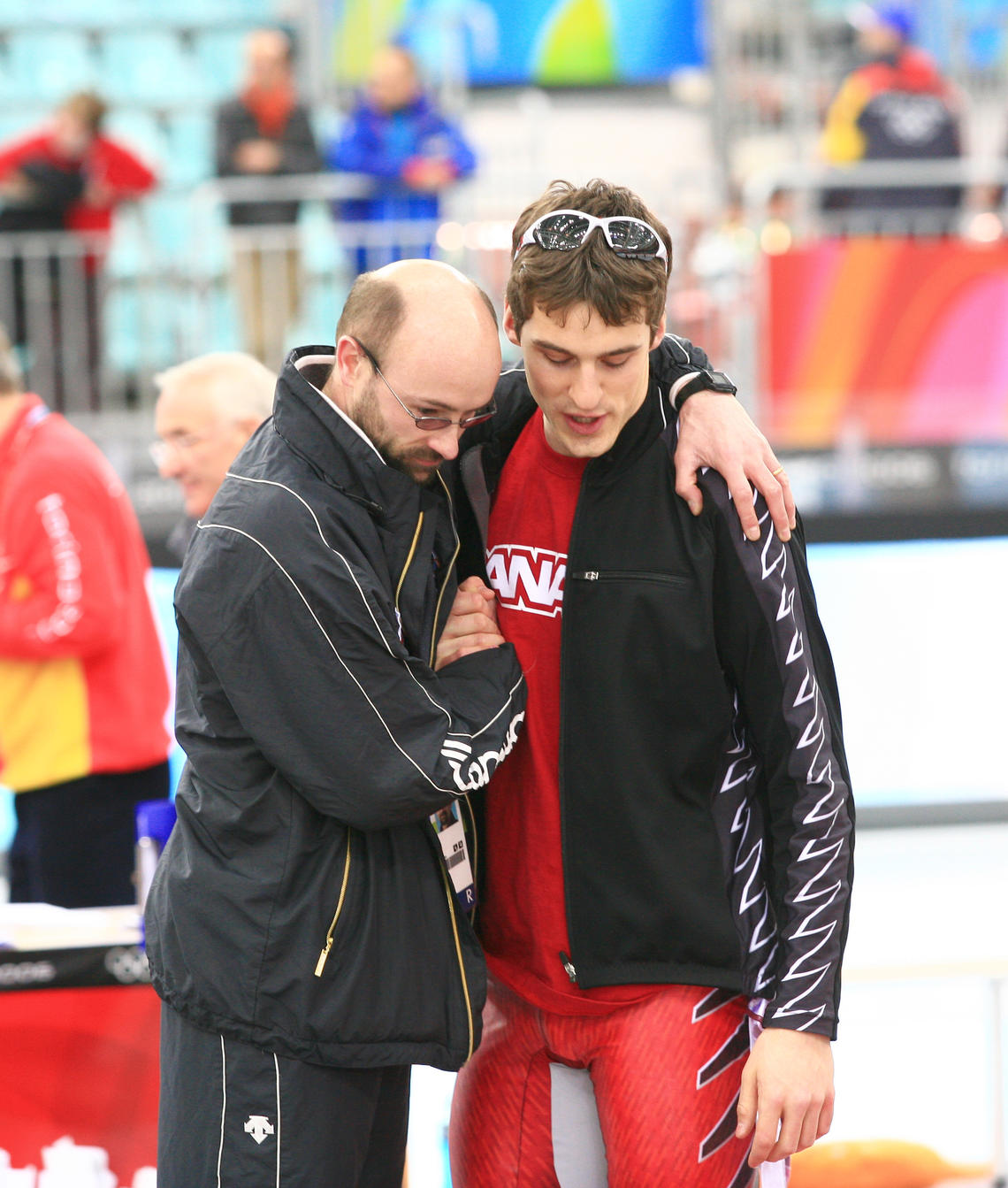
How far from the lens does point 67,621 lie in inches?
142

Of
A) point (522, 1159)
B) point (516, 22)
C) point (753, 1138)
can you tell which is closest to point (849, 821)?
point (753, 1138)

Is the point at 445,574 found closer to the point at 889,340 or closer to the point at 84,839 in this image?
the point at 84,839

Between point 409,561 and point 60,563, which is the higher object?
point 409,561

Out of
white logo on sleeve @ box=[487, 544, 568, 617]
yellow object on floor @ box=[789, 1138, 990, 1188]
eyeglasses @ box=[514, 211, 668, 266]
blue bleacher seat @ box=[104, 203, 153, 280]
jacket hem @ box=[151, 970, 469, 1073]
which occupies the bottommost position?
yellow object on floor @ box=[789, 1138, 990, 1188]

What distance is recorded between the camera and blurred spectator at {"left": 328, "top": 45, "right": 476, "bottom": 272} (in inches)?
295

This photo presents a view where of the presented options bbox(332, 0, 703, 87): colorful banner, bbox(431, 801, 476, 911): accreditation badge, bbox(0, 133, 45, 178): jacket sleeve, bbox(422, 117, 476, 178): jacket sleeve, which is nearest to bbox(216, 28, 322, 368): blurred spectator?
bbox(422, 117, 476, 178): jacket sleeve

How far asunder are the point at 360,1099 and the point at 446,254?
607 cm

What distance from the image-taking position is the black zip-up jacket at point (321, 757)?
180cm

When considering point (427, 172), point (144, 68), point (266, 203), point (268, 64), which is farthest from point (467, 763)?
point (144, 68)

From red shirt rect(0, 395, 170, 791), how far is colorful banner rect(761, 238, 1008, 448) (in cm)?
406

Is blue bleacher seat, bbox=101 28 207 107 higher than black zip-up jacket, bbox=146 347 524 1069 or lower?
higher

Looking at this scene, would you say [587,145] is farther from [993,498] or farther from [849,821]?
[849,821]

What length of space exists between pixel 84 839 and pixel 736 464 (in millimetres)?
2461

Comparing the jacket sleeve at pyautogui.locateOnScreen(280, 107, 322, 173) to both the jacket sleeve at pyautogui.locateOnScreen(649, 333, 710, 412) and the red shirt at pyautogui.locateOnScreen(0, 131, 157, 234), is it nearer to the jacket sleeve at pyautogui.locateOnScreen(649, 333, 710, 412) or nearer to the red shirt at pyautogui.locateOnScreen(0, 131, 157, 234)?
the red shirt at pyautogui.locateOnScreen(0, 131, 157, 234)
